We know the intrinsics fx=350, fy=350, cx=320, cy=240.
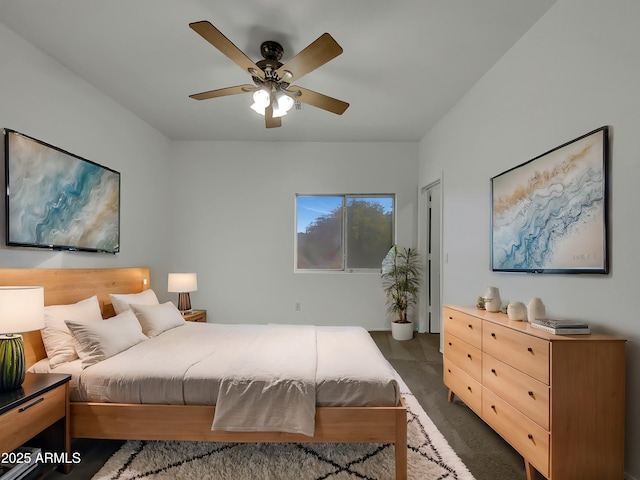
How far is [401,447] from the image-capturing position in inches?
74.5

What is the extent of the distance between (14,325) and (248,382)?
Answer: 4.23ft

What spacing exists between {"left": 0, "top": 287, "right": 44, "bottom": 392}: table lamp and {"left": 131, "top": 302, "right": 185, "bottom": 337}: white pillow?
44.2 inches

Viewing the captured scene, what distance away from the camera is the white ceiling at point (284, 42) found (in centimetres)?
233

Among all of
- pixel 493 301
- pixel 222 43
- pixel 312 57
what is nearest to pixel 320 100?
pixel 312 57

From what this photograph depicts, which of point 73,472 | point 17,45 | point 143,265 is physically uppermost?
point 17,45

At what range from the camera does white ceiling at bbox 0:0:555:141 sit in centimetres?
233

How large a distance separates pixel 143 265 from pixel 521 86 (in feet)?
14.3

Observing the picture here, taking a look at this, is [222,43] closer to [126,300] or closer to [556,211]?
[556,211]

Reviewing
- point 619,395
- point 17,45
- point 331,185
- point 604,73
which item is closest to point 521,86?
point 604,73

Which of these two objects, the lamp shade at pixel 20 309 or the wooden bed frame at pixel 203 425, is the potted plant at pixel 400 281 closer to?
the wooden bed frame at pixel 203 425

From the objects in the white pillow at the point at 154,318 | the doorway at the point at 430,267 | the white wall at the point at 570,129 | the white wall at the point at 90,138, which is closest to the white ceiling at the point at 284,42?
the white wall at the point at 90,138

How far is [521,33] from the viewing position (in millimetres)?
2584

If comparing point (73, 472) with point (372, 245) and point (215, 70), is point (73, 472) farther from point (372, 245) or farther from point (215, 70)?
point (372, 245)

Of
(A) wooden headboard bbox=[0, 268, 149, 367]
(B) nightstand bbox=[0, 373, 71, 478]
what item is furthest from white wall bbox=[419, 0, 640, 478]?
(A) wooden headboard bbox=[0, 268, 149, 367]
